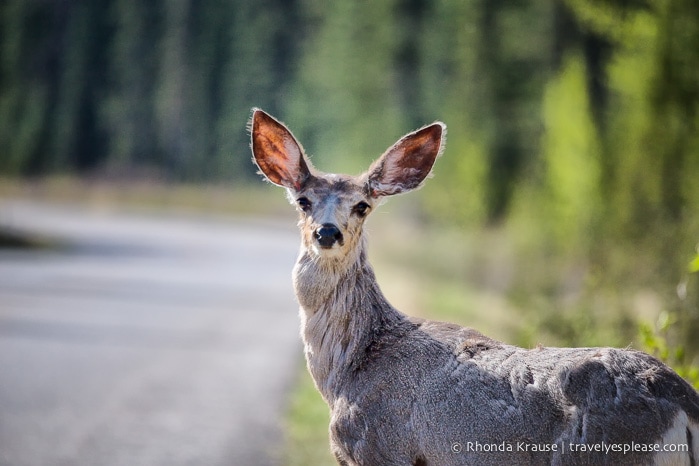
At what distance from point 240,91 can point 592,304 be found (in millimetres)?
48546

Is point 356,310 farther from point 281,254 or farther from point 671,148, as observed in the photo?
point 281,254

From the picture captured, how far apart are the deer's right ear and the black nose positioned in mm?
522

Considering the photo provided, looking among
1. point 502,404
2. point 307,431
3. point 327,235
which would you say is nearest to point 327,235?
point 327,235

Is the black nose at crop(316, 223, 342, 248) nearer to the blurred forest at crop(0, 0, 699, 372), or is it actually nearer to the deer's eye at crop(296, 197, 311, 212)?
the deer's eye at crop(296, 197, 311, 212)

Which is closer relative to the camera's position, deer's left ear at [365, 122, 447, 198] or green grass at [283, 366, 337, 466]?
deer's left ear at [365, 122, 447, 198]

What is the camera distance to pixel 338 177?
5.73m

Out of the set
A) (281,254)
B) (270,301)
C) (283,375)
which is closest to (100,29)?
(281,254)

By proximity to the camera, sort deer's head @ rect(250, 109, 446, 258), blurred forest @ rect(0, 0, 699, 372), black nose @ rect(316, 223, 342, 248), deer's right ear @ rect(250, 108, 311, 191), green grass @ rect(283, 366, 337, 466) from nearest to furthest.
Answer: black nose @ rect(316, 223, 342, 248), deer's head @ rect(250, 109, 446, 258), deer's right ear @ rect(250, 108, 311, 191), green grass @ rect(283, 366, 337, 466), blurred forest @ rect(0, 0, 699, 372)

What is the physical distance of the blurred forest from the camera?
12789mm

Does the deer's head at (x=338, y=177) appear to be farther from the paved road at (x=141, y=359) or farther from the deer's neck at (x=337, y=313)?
the paved road at (x=141, y=359)

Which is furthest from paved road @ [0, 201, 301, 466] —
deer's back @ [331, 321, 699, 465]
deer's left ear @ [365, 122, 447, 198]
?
deer's back @ [331, 321, 699, 465]

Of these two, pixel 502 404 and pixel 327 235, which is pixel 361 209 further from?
pixel 502 404

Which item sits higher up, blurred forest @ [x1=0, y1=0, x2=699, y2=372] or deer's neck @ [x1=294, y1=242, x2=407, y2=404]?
blurred forest @ [x1=0, y1=0, x2=699, y2=372]

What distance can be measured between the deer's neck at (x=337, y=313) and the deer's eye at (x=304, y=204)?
0.77ft
